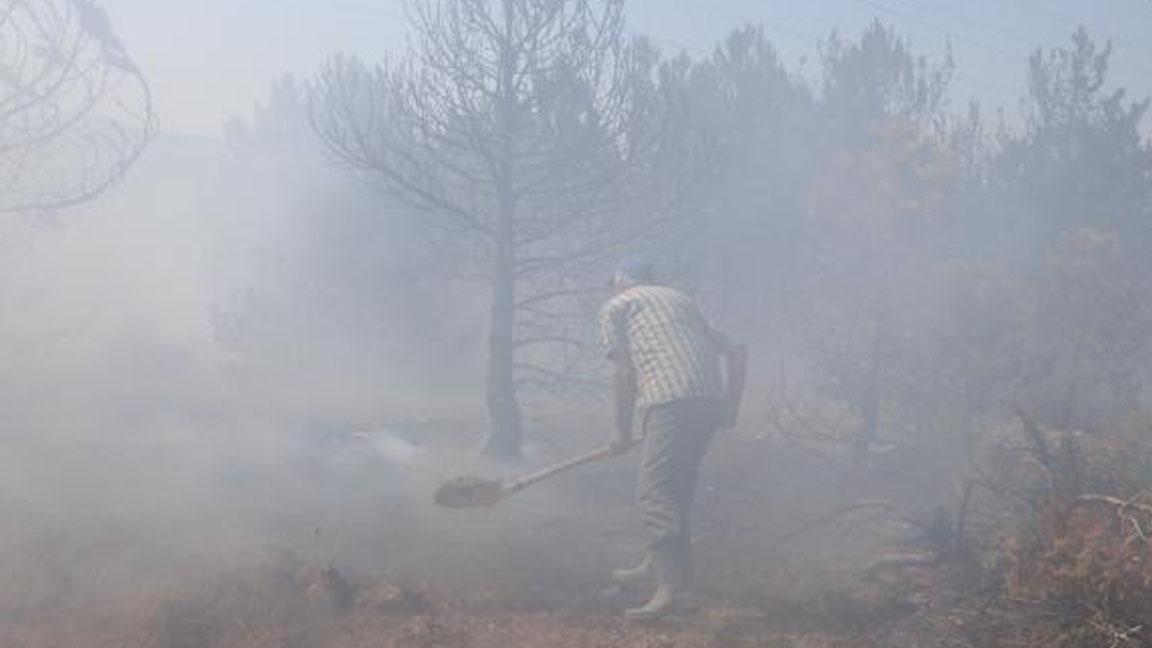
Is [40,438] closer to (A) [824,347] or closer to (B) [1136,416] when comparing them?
(A) [824,347]

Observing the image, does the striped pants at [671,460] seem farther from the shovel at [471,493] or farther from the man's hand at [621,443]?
the shovel at [471,493]

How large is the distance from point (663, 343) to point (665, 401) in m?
0.35

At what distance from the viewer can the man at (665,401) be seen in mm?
5660

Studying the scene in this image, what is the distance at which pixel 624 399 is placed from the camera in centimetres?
593

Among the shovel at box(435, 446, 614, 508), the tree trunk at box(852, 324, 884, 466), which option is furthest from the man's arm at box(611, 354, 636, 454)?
the tree trunk at box(852, 324, 884, 466)

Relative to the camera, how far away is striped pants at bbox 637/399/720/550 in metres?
5.67

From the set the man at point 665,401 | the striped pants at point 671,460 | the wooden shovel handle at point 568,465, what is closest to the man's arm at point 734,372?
the man at point 665,401

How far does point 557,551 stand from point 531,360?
11974mm

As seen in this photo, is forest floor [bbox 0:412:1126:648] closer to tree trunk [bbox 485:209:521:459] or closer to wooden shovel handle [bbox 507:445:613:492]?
wooden shovel handle [bbox 507:445:613:492]

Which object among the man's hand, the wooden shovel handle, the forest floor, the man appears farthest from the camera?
the wooden shovel handle

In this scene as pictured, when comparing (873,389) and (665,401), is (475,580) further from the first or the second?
(873,389)

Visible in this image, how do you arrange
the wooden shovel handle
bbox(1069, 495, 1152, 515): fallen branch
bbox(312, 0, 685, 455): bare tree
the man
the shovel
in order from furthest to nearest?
bbox(312, 0, 685, 455): bare tree → the shovel → the wooden shovel handle → the man → bbox(1069, 495, 1152, 515): fallen branch

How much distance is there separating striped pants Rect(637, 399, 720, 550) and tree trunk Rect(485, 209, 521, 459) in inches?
166

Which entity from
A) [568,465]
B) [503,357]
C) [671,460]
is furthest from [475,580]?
[503,357]
